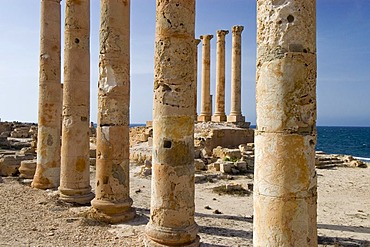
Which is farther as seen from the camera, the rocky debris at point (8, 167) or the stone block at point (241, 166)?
the stone block at point (241, 166)

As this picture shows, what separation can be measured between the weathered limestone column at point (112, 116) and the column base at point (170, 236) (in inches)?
98.8

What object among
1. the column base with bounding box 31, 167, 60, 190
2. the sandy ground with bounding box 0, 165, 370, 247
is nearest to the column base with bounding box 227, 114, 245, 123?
the sandy ground with bounding box 0, 165, 370, 247

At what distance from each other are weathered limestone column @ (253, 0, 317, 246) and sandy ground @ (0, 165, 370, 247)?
12.1 ft

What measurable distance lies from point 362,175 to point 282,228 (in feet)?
56.4

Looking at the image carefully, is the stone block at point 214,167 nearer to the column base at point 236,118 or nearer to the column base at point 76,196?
the column base at point 76,196

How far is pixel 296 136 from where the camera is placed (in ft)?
15.1

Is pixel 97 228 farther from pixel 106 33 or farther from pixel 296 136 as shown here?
pixel 296 136

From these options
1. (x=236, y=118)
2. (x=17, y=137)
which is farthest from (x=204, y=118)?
(x=17, y=137)

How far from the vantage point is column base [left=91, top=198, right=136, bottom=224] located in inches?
373

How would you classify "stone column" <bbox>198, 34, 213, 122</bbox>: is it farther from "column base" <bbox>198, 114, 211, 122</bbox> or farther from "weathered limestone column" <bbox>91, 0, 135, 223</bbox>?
"weathered limestone column" <bbox>91, 0, 135, 223</bbox>

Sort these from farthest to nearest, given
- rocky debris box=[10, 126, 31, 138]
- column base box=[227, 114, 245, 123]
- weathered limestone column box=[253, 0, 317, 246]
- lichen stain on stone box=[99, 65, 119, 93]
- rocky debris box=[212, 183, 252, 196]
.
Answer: rocky debris box=[10, 126, 31, 138], column base box=[227, 114, 245, 123], rocky debris box=[212, 183, 252, 196], lichen stain on stone box=[99, 65, 119, 93], weathered limestone column box=[253, 0, 317, 246]

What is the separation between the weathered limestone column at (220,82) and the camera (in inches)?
1210

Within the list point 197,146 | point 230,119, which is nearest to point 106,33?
point 197,146

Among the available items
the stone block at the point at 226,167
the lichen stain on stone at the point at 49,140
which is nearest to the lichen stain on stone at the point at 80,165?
the lichen stain on stone at the point at 49,140
